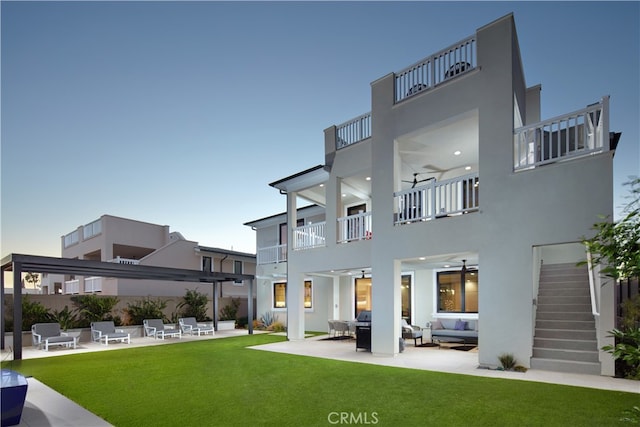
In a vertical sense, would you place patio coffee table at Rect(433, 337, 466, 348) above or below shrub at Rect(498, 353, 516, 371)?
below

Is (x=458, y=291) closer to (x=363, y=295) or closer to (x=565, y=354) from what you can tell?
(x=363, y=295)

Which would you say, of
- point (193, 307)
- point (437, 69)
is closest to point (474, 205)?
point (437, 69)

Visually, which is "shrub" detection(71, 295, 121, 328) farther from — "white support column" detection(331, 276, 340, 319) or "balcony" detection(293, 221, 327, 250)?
"white support column" detection(331, 276, 340, 319)

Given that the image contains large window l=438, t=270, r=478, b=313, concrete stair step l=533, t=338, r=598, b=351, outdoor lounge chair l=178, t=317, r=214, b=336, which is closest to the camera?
concrete stair step l=533, t=338, r=598, b=351

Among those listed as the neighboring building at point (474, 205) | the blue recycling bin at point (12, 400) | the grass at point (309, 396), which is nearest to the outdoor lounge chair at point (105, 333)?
the grass at point (309, 396)

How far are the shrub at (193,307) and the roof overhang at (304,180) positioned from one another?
358 inches

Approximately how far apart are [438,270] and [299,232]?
552 centimetres

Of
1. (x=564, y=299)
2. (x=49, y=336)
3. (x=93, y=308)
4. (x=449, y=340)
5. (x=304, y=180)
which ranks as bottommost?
(x=49, y=336)

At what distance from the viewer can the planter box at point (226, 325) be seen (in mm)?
21097

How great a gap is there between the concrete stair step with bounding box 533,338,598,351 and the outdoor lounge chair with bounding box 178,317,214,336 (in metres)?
14.5

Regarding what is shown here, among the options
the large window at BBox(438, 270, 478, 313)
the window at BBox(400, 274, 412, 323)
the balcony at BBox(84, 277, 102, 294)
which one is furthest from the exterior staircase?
the balcony at BBox(84, 277, 102, 294)

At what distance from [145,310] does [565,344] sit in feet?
55.6

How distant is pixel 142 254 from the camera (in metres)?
28.1

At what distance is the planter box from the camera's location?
21097 mm
